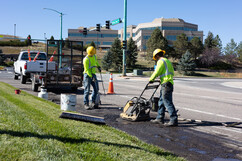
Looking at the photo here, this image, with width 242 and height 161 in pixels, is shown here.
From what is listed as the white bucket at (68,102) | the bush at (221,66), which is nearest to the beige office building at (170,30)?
the bush at (221,66)

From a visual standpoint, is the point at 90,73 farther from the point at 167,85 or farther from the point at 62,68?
the point at 62,68

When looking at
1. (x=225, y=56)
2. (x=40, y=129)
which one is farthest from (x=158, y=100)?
(x=225, y=56)

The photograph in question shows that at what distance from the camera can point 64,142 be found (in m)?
4.51

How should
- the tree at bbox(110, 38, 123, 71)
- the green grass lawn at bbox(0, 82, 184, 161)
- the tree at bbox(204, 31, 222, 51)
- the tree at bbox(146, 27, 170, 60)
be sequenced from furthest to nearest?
1. the tree at bbox(204, 31, 222, 51)
2. the tree at bbox(146, 27, 170, 60)
3. the tree at bbox(110, 38, 123, 71)
4. the green grass lawn at bbox(0, 82, 184, 161)

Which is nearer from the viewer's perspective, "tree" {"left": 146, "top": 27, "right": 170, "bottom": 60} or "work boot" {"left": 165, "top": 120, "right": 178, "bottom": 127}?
"work boot" {"left": 165, "top": 120, "right": 178, "bottom": 127}

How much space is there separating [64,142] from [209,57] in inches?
2981

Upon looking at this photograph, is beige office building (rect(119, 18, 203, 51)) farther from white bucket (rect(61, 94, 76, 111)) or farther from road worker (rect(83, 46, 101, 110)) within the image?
white bucket (rect(61, 94, 76, 111))

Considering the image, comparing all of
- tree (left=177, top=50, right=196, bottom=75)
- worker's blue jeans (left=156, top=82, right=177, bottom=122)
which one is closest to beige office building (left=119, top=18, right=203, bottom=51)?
tree (left=177, top=50, right=196, bottom=75)

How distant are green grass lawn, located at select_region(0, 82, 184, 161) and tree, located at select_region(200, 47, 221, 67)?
2910 inches

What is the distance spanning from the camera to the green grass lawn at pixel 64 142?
3.90 meters

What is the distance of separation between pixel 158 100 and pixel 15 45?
115 m

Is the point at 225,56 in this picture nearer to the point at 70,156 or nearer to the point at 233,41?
the point at 233,41

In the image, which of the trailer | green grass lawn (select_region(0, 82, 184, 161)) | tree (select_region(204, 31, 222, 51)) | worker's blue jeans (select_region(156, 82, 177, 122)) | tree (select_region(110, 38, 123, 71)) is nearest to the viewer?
green grass lawn (select_region(0, 82, 184, 161))

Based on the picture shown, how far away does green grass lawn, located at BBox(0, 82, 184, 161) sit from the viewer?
390 centimetres
